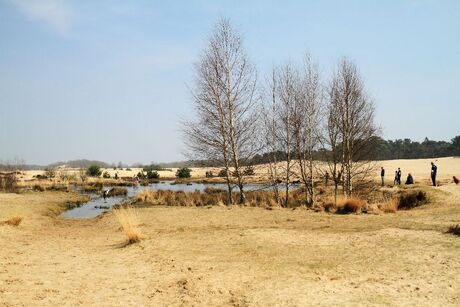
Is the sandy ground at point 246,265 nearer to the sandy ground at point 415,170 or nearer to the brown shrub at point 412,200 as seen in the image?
the brown shrub at point 412,200

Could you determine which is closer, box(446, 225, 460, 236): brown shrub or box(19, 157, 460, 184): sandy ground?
box(446, 225, 460, 236): brown shrub

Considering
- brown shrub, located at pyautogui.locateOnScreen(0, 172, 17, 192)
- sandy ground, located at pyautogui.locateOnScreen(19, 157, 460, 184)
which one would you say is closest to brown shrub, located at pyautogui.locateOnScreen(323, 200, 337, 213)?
sandy ground, located at pyautogui.locateOnScreen(19, 157, 460, 184)

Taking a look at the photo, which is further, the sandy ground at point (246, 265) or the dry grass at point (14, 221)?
the dry grass at point (14, 221)

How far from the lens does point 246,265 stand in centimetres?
852

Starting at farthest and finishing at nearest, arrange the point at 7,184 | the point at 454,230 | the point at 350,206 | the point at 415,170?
1. the point at 415,170
2. the point at 7,184
3. the point at 350,206
4. the point at 454,230

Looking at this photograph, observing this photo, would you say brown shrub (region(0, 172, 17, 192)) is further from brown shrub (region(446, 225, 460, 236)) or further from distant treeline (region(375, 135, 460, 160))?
distant treeline (region(375, 135, 460, 160))

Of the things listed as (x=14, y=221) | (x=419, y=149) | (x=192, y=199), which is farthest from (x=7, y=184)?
(x=419, y=149)

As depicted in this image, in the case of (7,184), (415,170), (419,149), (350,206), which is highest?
(419,149)

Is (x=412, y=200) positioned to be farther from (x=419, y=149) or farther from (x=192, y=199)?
(x=419, y=149)

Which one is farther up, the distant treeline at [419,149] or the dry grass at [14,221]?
the distant treeline at [419,149]

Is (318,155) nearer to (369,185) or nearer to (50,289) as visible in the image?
(369,185)

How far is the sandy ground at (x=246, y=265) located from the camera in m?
6.65

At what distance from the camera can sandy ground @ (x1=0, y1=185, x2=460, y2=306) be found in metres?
6.65

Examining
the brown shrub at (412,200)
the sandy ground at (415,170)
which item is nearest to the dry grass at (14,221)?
the sandy ground at (415,170)
